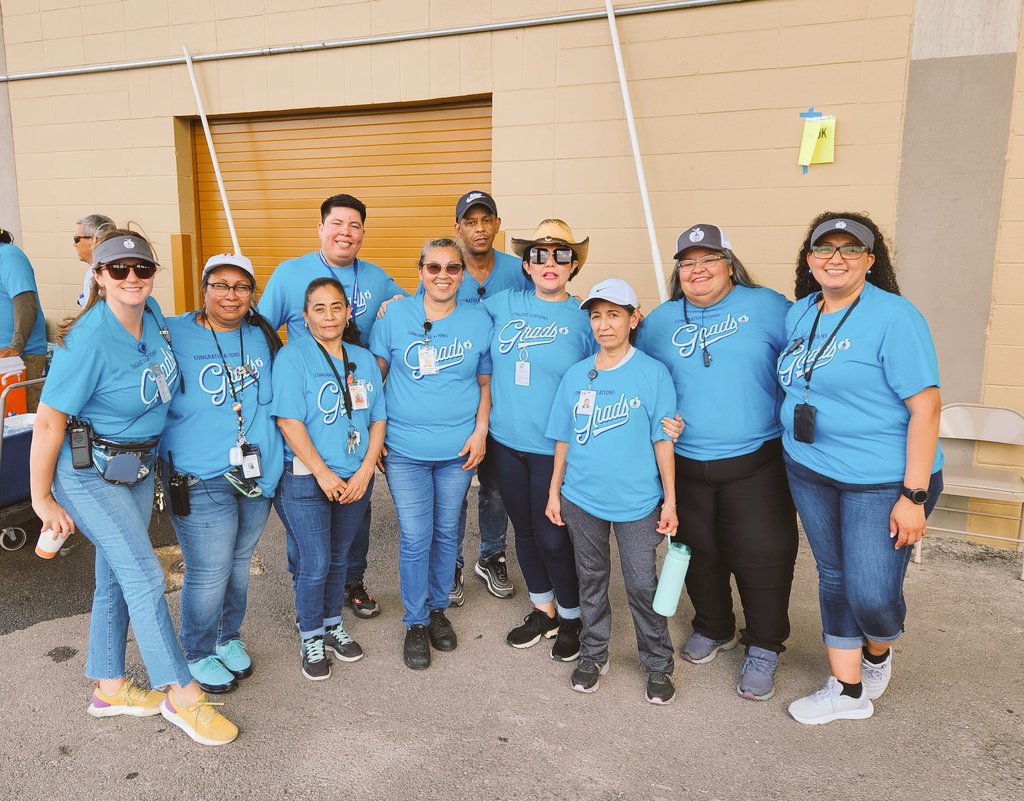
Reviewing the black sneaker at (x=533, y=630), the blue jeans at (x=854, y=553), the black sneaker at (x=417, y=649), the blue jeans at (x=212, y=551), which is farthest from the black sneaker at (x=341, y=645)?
the blue jeans at (x=854, y=553)

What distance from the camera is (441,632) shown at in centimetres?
336

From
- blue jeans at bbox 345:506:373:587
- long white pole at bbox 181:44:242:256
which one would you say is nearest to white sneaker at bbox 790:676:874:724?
blue jeans at bbox 345:506:373:587

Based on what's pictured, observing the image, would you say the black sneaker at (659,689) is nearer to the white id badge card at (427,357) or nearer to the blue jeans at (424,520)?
the blue jeans at (424,520)

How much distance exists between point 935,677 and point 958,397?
2157 mm

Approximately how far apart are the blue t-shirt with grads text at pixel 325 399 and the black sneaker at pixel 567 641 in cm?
118

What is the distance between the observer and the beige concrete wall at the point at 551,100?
4.59 meters

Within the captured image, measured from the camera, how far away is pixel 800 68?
462cm

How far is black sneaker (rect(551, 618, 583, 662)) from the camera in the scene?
3.26 m

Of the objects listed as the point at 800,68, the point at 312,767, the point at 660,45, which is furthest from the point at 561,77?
the point at 312,767

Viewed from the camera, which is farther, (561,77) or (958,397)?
(561,77)

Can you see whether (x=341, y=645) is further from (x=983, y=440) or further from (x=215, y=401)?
(x=983, y=440)

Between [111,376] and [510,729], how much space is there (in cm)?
190

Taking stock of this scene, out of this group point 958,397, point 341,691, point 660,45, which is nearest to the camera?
point 341,691

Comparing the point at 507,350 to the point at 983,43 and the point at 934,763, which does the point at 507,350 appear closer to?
the point at 934,763
